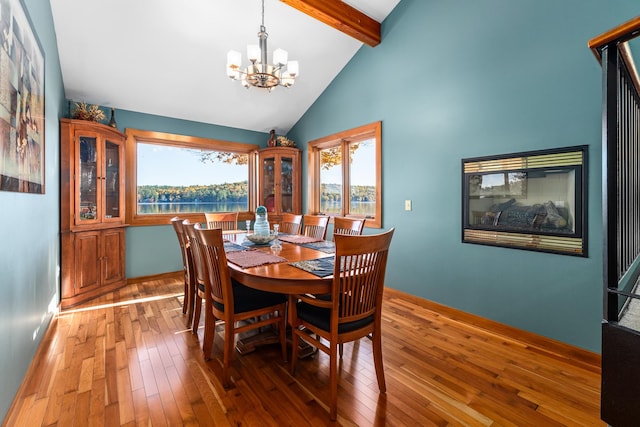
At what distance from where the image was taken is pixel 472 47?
2709 millimetres

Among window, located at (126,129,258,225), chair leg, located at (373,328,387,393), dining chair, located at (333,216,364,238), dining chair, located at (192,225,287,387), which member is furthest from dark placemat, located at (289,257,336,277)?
window, located at (126,129,258,225)

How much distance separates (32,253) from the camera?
2.00 m

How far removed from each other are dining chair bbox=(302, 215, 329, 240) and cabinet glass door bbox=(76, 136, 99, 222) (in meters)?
2.56

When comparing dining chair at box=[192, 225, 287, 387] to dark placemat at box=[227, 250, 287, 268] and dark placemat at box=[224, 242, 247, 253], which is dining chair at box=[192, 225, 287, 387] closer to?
dark placemat at box=[227, 250, 287, 268]

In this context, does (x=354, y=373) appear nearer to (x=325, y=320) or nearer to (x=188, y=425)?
(x=325, y=320)

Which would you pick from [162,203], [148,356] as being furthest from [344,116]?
[148,356]

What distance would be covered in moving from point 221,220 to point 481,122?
3201 mm

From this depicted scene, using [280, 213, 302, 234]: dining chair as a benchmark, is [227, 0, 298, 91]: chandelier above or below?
above

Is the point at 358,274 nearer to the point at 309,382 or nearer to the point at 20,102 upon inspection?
the point at 309,382

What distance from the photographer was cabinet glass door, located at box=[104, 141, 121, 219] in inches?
141

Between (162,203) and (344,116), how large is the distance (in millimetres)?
3063

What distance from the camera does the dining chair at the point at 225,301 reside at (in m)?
1.82

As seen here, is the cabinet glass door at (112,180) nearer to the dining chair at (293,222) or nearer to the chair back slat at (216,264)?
the dining chair at (293,222)

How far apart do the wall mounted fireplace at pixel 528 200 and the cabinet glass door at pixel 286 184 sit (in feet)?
9.86
